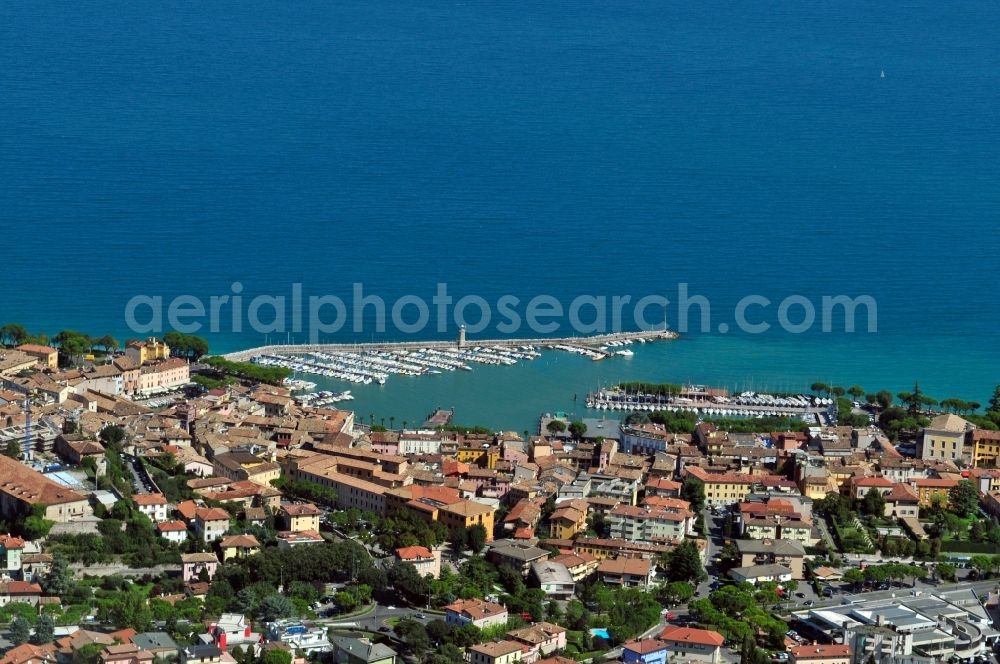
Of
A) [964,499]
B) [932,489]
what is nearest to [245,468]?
[932,489]

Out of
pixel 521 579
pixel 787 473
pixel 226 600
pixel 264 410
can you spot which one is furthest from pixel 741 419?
pixel 226 600

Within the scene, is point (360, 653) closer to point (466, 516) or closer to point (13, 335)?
point (466, 516)

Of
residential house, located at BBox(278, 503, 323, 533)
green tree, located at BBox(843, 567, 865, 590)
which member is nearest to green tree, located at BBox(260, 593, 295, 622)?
residential house, located at BBox(278, 503, 323, 533)

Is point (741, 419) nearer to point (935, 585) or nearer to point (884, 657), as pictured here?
point (935, 585)

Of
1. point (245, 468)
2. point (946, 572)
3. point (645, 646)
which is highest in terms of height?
point (245, 468)

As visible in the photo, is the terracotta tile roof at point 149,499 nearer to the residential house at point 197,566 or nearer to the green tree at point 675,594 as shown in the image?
the residential house at point 197,566

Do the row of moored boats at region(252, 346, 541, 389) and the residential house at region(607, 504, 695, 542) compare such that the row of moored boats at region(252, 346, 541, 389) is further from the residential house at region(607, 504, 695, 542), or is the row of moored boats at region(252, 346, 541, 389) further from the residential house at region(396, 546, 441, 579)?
the residential house at region(396, 546, 441, 579)

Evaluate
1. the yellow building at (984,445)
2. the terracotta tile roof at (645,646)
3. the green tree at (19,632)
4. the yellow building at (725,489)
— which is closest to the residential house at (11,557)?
the green tree at (19,632)
